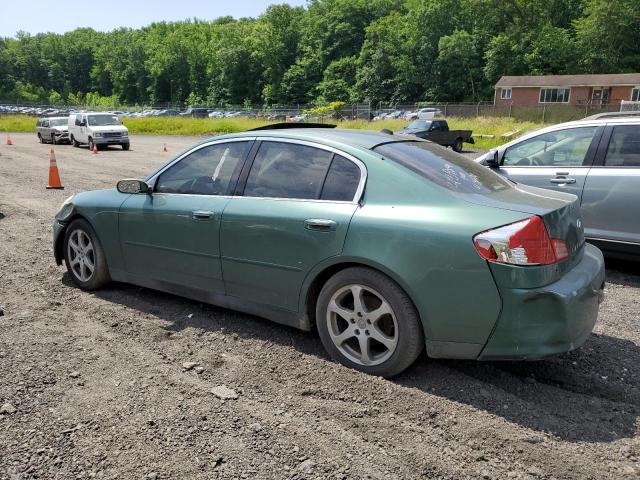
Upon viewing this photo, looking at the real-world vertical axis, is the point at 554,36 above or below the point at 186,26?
below

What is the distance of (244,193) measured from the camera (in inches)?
162

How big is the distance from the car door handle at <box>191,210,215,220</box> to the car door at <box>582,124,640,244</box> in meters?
4.14

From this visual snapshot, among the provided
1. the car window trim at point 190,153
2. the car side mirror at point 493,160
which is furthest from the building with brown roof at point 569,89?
the car window trim at point 190,153

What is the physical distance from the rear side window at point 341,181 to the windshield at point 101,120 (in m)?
24.7

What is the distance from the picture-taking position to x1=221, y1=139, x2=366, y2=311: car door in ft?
Answer: 11.8

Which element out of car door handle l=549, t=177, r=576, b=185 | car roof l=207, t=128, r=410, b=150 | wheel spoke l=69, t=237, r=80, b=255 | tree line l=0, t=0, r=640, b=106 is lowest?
wheel spoke l=69, t=237, r=80, b=255

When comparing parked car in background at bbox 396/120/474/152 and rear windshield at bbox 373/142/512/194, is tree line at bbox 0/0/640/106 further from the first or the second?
rear windshield at bbox 373/142/512/194

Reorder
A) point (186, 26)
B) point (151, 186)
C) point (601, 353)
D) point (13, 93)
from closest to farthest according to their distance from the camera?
point (601, 353) < point (151, 186) < point (13, 93) < point (186, 26)

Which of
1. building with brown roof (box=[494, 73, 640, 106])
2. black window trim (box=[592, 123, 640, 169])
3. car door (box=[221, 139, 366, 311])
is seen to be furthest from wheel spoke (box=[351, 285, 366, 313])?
building with brown roof (box=[494, 73, 640, 106])

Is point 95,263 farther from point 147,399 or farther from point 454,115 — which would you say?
point 454,115

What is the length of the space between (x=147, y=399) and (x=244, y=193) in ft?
5.33

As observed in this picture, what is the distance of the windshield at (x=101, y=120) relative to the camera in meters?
25.7

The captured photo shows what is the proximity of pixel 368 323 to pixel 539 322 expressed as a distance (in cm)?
102

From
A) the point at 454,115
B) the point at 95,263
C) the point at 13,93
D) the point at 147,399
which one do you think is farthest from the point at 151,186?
the point at 13,93
